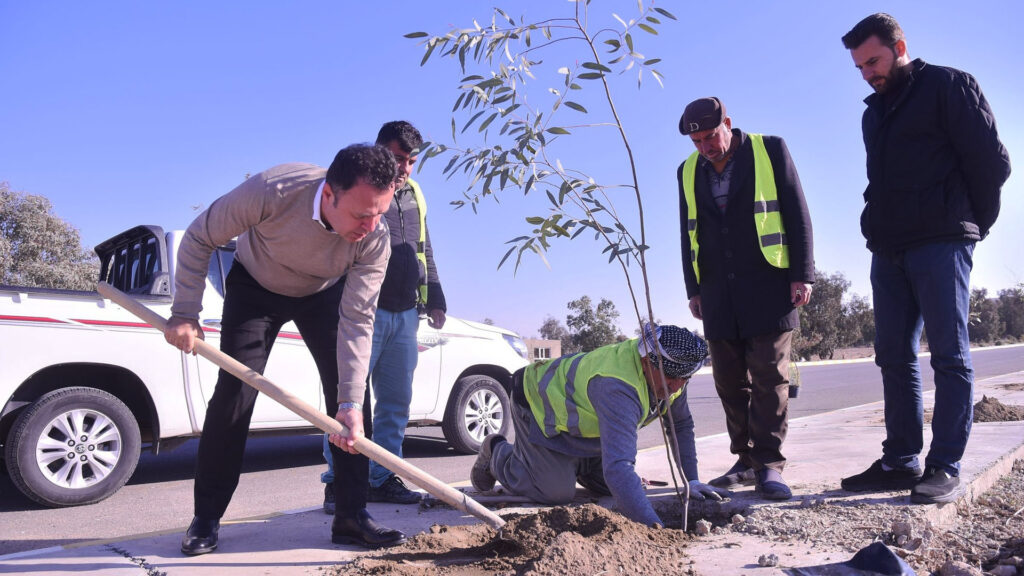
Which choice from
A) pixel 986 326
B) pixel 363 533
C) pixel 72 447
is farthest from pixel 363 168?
pixel 986 326

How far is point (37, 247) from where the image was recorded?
21.3m

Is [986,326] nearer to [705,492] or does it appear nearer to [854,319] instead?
[854,319]

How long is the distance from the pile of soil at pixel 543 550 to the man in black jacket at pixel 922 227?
4.30ft

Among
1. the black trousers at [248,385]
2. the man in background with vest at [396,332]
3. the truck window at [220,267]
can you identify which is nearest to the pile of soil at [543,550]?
the black trousers at [248,385]

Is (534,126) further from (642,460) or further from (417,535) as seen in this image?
(642,460)

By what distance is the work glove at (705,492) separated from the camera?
3533 mm

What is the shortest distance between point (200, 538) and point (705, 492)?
2.29 metres

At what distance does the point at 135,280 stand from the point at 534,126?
4.23 m

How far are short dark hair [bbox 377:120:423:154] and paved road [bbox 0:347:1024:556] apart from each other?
189cm

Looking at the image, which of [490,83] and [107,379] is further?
[107,379]

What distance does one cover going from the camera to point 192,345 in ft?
9.25

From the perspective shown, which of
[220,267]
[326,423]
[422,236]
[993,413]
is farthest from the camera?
[993,413]

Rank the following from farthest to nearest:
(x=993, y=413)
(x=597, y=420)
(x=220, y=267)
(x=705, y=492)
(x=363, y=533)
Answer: (x=993, y=413) → (x=220, y=267) → (x=705, y=492) → (x=597, y=420) → (x=363, y=533)

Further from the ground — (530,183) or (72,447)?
(530,183)
